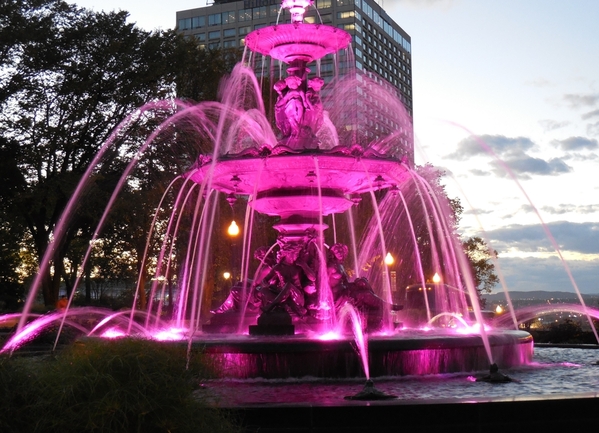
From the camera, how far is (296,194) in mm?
14781

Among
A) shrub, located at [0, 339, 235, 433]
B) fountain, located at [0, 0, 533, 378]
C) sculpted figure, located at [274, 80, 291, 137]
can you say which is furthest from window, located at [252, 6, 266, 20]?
shrub, located at [0, 339, 235, 433]

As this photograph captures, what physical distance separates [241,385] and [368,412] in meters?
3.60

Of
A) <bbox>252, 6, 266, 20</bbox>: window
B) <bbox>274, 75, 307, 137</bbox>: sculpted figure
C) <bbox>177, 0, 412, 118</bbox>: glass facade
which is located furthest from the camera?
<bbox>177, 0, 412, 118</bbox>: glass facade

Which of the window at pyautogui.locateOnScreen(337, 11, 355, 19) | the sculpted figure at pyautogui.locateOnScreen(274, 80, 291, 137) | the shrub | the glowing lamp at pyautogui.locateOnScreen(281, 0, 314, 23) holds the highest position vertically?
the window at pyautogui.locateOnScreen(337, 11, 355, 19)

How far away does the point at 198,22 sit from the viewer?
12525 cm

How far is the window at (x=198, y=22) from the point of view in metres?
125

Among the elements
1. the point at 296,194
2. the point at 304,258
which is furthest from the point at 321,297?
the point at 296,194

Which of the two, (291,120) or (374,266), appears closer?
(291,120)

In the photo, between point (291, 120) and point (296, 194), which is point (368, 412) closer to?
point (296, 194)

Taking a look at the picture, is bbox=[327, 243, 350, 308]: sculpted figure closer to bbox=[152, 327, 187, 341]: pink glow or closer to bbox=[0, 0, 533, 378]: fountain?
bbox=[0, 0, 533, 378]: fountain

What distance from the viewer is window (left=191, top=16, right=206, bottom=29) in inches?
4931

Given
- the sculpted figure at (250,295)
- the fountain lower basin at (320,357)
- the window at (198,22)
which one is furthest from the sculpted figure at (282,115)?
the window at (198,22)

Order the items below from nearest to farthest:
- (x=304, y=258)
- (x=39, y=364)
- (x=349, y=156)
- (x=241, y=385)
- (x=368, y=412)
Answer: (x=39, y=364), (x=368, y=412), (x=241, y=385), (x=349, y=156), (x=304, y=258)

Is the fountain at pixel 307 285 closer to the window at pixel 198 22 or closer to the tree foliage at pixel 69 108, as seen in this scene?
the tree foliage at pixel 69 108
